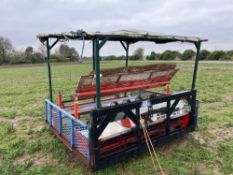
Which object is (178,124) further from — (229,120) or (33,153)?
(33,153)

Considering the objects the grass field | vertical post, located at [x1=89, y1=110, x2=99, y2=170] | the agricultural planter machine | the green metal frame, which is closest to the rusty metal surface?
the agricultural planter machine

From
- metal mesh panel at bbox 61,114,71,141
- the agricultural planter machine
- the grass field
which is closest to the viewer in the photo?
the agricultural planter machine

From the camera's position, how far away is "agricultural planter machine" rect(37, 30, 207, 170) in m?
2.61

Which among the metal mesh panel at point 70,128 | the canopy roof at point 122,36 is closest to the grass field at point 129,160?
the metal mesh panel at point 70,128

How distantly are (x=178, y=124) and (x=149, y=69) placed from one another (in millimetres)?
1284

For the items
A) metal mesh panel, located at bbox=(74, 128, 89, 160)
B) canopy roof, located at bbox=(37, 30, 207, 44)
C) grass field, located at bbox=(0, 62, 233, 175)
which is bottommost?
grass field, located at bbox=(0, 62, 233, 175)

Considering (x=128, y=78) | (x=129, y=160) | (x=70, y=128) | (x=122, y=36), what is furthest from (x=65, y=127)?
(x=122, y=36)

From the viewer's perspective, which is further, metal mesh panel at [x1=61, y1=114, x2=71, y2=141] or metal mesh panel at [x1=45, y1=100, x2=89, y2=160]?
metal mesh panel at [x1=61, y1=114, x2=71, y2=141]

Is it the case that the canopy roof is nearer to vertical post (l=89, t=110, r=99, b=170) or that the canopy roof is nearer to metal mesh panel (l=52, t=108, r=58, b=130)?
vertical post (l=89, t=110, r=99, b=170)

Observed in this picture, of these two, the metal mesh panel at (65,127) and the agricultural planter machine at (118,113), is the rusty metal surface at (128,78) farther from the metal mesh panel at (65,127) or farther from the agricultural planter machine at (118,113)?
the metal mesh panel at (65,127)

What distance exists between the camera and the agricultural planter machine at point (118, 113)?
103 inches

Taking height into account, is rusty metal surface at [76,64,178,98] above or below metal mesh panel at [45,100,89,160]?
above

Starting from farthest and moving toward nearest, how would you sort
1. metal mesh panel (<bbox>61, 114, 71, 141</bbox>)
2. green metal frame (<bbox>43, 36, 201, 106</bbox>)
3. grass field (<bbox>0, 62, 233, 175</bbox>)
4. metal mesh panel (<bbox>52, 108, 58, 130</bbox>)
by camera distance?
metal mesh panel (<bbox>52, 108, 58, 130</bbox>) < metal mesh panel (<bbox>61, 114, 71, 141</bbox>) < grass field (<bbox>0, 62, 233, 175</bbox>) < green metal frame (<bbox>43, 36, 201, 106</bbox>)

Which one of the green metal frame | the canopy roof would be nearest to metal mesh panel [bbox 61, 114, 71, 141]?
the green metal frame
